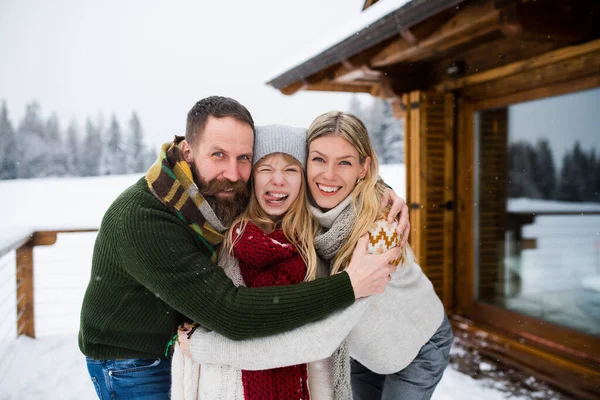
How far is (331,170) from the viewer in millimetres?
2088

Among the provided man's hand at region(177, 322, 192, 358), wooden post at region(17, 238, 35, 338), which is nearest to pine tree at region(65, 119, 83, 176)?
wooden post at region(17, 238, 35, 338)

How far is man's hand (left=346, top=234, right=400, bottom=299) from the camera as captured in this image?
5.58 ft

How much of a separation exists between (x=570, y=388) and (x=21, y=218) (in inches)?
688

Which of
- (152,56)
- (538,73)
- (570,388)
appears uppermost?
(152,56)

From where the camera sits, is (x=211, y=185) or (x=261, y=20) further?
(x=261, y=20)

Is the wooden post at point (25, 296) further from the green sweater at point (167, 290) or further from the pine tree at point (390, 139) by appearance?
the pine tree at point (390, 139)

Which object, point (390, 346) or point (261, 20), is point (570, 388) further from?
point (261, 20)

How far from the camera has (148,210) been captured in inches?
63.3

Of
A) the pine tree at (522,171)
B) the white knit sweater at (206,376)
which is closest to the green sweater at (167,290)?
the white knit sweater at (206,376)

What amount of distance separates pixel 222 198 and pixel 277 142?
A: 1.23 feet

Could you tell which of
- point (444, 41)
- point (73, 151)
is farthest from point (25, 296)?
point (73, 151)

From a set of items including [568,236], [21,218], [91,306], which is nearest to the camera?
[91,306]

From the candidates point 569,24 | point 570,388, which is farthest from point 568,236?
point 569,24

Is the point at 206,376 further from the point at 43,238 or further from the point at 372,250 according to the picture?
the point at 43,238
